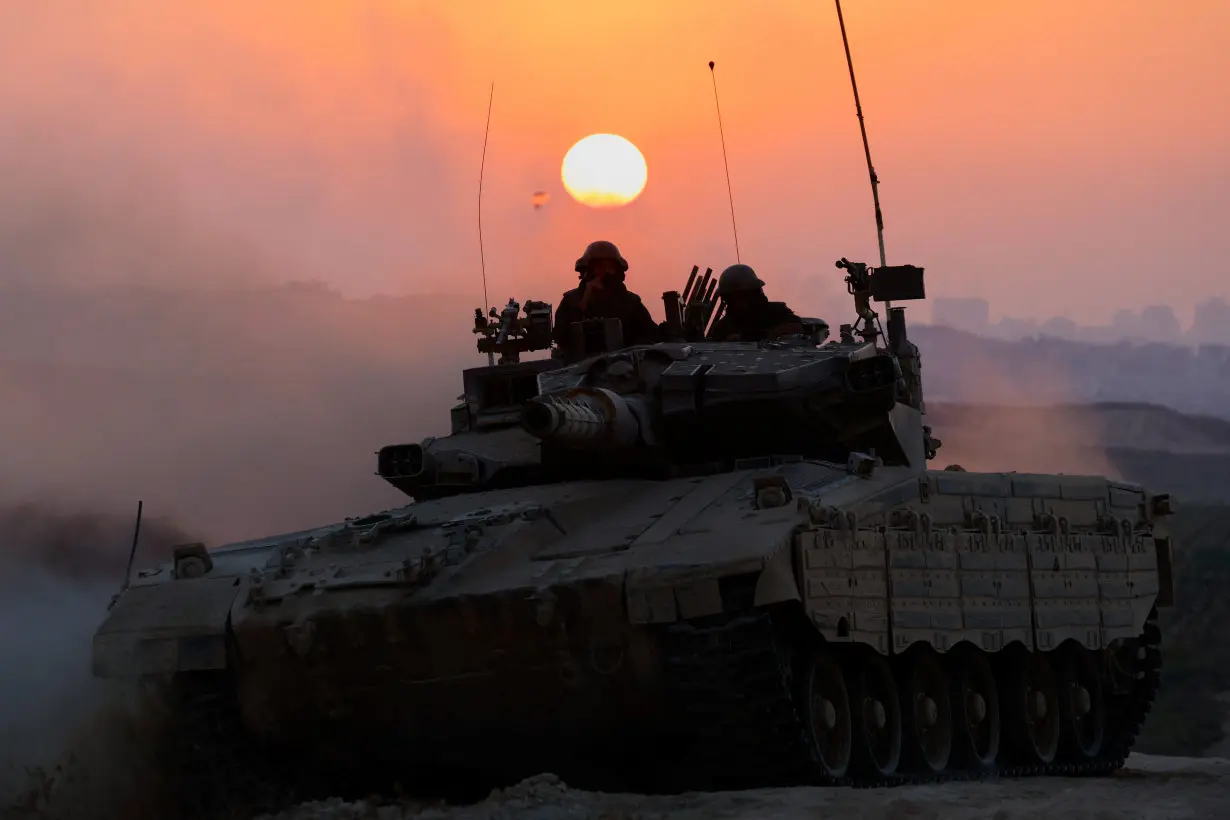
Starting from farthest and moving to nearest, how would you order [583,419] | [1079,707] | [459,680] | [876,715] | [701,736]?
1. [1079,707]
2. [876,715]
3. [583,419]
4. [459,680]
5. [701,736]

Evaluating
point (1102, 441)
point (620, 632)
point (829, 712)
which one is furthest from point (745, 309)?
point (1102, 441)

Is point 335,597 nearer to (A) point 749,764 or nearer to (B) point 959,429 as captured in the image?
(A) point 749,764

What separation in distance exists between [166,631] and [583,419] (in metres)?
3.31

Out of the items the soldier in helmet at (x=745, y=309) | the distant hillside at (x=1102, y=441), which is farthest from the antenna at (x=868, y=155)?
the distant hillside at (x=1102, y=441)

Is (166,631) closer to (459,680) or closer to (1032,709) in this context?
(459,680)

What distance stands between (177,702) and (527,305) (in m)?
5.99

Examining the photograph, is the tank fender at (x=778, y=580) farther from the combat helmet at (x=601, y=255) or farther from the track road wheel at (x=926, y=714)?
the combat helmet at (x=601, y=255)

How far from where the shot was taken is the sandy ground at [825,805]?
12.4 metres

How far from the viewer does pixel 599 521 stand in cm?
1557

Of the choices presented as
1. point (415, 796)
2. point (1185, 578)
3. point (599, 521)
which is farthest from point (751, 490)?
point (1185, 578)

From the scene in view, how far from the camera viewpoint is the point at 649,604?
1380 centimetres

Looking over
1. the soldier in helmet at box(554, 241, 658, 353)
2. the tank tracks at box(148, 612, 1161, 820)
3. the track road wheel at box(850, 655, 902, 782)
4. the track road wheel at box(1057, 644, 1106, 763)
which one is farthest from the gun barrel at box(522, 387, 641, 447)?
the track road wheel at box(1057, 644, 1106, 763)

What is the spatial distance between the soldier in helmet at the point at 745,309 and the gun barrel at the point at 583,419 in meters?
3.44

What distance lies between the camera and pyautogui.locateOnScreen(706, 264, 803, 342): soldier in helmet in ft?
65.1
